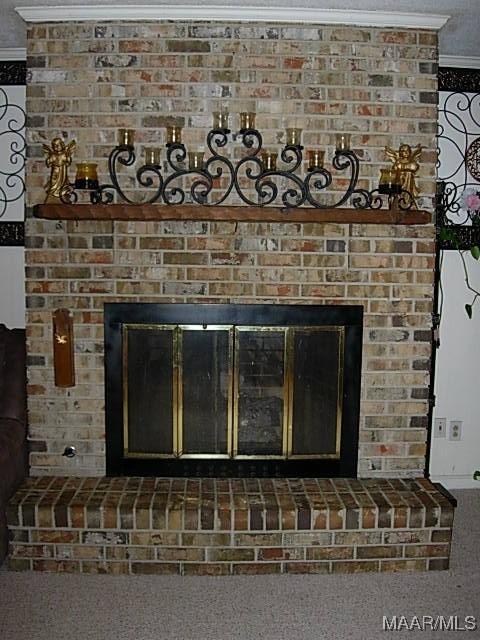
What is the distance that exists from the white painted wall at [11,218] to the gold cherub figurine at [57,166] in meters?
0.79

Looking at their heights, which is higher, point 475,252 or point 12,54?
point 12,54

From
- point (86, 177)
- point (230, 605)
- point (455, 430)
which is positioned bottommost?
point (230, 605)

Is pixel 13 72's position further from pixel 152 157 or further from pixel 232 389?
pixel 232 389

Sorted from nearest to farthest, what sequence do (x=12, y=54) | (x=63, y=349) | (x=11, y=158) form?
1. (x=63, y=349)
2. (x=12, y=54)
3. (x=11, y=158)

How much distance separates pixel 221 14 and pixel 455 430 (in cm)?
248

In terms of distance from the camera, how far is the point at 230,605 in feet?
8.14

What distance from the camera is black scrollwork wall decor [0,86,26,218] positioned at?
343 centimetres

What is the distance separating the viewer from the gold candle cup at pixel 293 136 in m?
2.74

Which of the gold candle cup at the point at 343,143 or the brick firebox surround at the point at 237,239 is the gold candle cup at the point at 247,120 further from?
the gold candle cup at the point at 343,143

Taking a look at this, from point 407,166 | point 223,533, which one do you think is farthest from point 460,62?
point 223,533

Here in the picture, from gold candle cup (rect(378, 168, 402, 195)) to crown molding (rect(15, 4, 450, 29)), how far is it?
0.65 m

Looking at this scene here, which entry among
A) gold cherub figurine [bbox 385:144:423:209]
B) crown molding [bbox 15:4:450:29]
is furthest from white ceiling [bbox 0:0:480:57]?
gold cherub figurine [bbox 385:144:423:209]

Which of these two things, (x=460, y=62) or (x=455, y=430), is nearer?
(x=460, y=62)

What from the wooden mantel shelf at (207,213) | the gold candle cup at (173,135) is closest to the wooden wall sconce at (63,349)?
the wooden mantel shelf at (207,213)
